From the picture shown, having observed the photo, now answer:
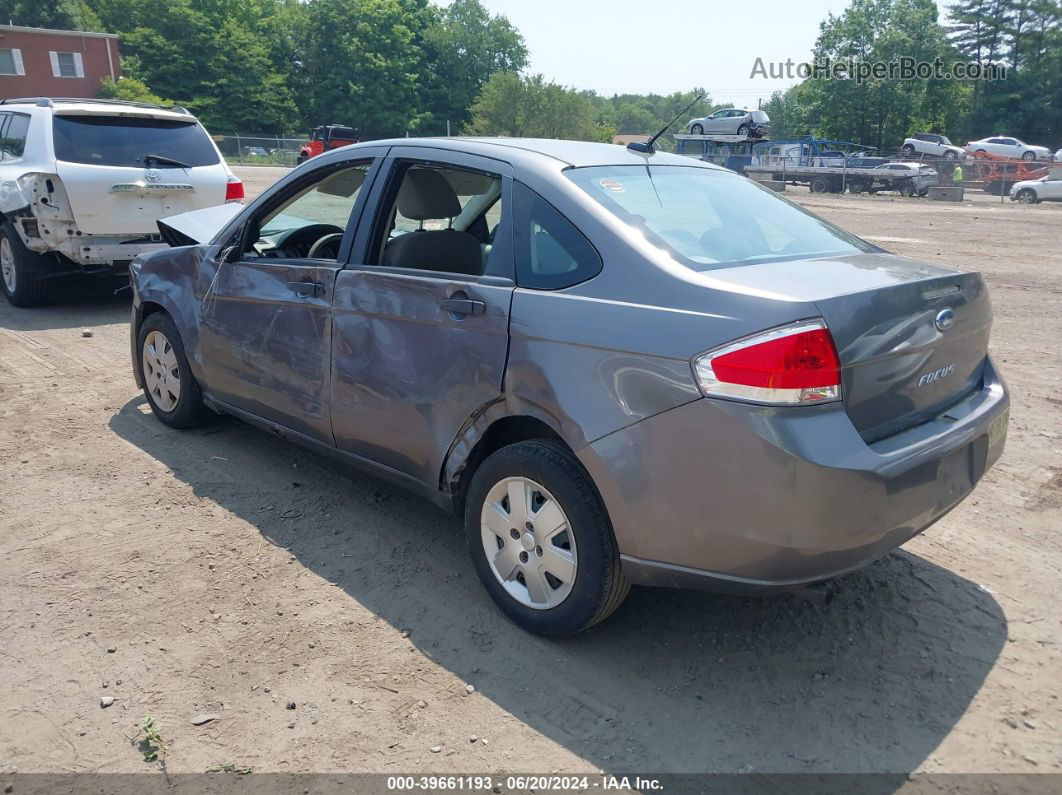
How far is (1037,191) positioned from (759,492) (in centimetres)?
3327

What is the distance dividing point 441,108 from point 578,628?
90.8 meters

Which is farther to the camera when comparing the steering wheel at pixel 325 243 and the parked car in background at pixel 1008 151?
the parked car in background at pixel 1008 151

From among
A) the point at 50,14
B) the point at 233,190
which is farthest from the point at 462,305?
the point at 50,14

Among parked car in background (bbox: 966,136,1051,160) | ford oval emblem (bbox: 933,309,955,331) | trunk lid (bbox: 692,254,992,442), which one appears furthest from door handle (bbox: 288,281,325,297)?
parked car in background (bbox: 966,136,1051,160)

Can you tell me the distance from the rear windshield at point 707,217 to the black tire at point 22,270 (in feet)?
23.5

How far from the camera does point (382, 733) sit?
277 cm

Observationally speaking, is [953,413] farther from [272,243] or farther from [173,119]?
[173,119]

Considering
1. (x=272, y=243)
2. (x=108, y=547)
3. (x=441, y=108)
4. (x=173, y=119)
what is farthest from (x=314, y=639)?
(x=441, y=108)

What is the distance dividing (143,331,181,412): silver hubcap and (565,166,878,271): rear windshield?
10.0 feet

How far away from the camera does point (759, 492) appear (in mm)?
2576

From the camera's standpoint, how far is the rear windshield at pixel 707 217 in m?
3.15

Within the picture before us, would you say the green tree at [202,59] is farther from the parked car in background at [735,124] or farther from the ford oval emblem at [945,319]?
the ford oval emblem at [945,319]

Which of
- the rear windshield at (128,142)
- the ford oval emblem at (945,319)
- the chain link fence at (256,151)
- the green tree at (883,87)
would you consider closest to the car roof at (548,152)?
the ford oval emblem at (945,319)

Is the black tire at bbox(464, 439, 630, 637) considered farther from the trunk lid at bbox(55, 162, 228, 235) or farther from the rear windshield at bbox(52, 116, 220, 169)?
the rear windshield at bbox(52, 116, 220, 169)
